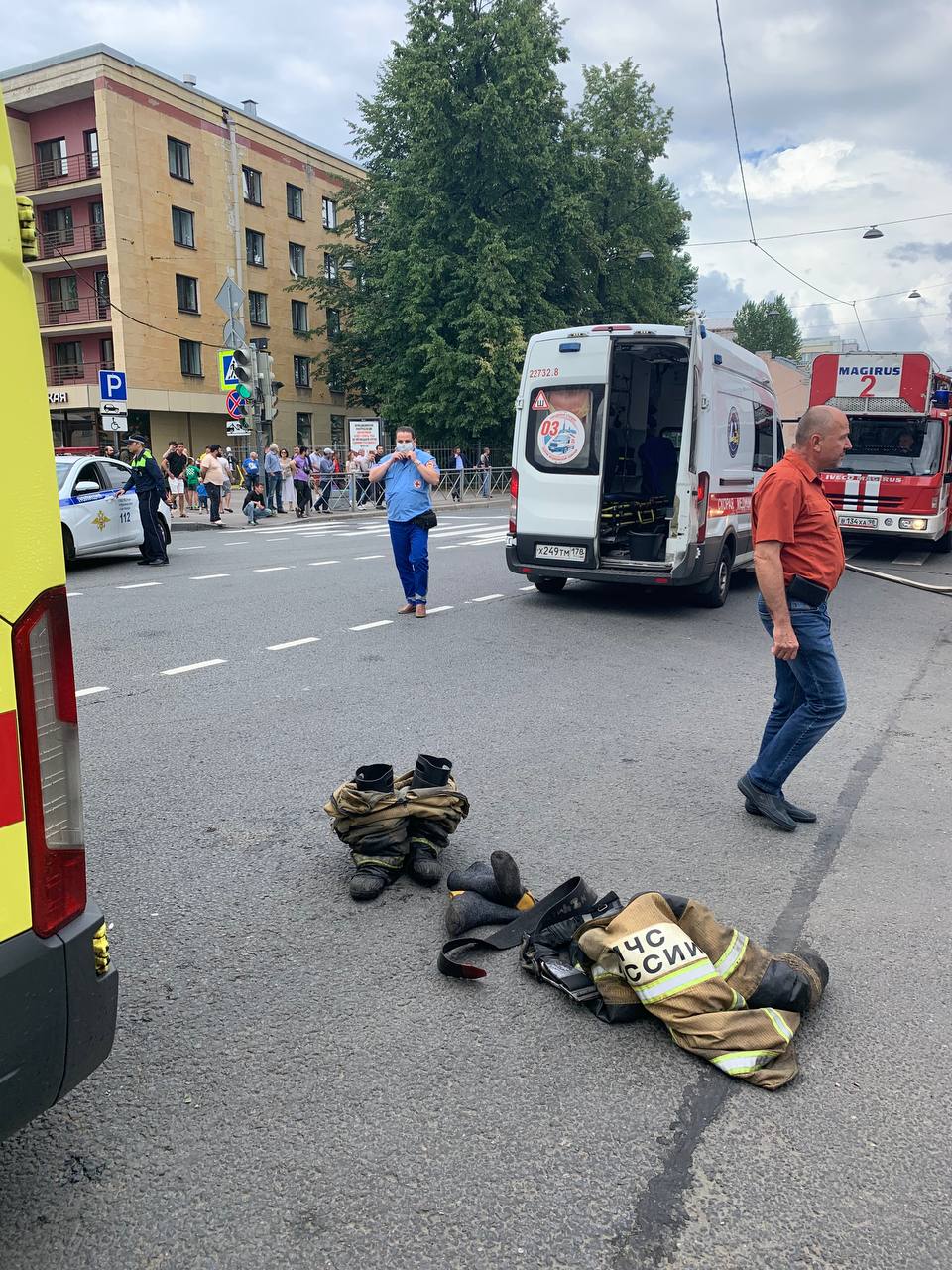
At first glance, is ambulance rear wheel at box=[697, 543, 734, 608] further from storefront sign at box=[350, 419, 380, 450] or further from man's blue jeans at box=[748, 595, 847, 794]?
storefront sign at box=[350, 419, 380, 450]

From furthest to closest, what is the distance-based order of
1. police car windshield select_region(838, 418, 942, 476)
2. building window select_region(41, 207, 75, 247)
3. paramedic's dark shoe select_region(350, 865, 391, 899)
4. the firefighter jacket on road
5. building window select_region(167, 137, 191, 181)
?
1. building window select_region(167, 137, 191, 181)
2. building window select_region(41, 207, 75, 247)
3. police car windshield select_region(838, 418, 942, 476)
4. paramedic's dark shoe select_region(350, 865, 391, 899)
5. the firefighter jacket on road

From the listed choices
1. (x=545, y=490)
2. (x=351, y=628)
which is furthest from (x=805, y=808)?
(x=545, y=490)

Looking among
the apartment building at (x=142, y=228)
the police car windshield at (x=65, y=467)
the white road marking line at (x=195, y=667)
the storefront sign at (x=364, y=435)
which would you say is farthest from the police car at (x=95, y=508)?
the apartment building at (x=142, y=228)

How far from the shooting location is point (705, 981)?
9.32 ft

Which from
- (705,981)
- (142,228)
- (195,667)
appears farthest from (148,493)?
(142,228)

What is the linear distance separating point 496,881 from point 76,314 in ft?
130

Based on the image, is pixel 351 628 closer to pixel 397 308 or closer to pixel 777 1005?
pixel 777 1005

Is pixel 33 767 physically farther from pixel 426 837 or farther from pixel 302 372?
pixel 302 372

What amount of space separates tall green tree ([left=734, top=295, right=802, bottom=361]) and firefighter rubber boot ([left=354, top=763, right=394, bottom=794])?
111041 millimetres

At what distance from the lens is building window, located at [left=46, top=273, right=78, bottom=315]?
37625 mm

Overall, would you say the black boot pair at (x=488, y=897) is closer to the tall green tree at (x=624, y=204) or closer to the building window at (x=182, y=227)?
the tall green tree at (x=624, y=204)

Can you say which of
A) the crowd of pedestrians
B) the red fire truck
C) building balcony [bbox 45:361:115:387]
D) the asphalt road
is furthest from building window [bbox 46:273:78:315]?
the asphalt road

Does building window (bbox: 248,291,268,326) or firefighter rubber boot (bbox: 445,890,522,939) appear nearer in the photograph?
firefighter rubber boot (bbox: 445,890,522,939)

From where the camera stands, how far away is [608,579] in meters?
10.2
